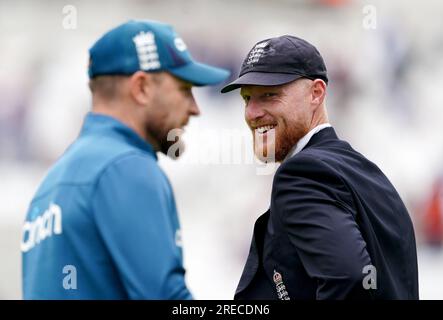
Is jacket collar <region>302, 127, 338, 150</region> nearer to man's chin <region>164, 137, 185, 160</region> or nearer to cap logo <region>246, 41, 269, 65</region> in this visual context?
cap logo <region>246, 41, 269, 65</region>

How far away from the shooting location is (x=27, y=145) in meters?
6.39

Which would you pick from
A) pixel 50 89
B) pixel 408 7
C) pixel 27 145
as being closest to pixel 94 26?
pixel 50 89

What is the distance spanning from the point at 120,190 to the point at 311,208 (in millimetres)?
627

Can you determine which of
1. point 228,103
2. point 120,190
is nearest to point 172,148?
point 120,190

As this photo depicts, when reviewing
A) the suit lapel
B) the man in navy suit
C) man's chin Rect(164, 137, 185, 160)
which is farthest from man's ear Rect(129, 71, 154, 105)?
the suit lapel

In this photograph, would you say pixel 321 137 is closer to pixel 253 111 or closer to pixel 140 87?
pixel 253 111

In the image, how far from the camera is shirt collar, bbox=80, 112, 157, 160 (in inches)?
87.2

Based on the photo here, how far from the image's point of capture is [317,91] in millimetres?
2912

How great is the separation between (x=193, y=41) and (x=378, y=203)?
Answer: 4.43m

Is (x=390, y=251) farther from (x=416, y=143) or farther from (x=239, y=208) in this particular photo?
(x=416, y=143)

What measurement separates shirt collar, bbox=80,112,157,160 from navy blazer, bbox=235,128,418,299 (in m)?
0.48

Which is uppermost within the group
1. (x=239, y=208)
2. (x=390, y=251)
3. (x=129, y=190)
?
(x=129, y=190)

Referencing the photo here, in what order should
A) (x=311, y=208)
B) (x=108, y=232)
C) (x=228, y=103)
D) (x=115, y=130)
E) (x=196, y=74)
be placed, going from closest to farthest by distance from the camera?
1. (x=108, y=232)
2. (x=115, y=130)
3. (x=196, y=74)
4. (x=311, y=208)
5. (x=228, y=103)

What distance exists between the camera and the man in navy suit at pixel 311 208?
243 cm
